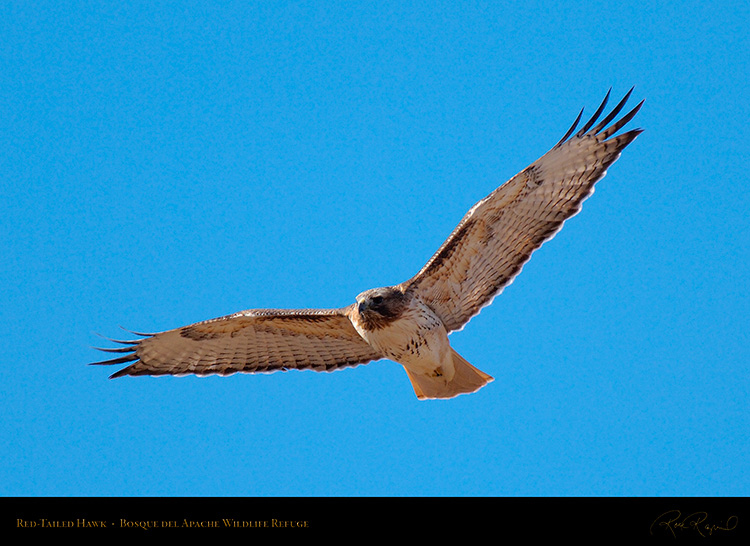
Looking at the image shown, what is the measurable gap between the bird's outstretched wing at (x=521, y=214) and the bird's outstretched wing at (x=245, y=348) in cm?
122

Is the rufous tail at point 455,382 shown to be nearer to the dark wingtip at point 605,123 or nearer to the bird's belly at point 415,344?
the bird's belly at point 415,344

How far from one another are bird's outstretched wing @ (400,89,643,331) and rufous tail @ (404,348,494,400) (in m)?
0.82

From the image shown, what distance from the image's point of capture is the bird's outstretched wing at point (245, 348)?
9.32 metres

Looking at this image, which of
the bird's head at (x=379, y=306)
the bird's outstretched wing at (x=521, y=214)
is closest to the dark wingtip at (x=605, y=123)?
the bird's outstretched wing at (x=521, y=214)

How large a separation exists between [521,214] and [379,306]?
5.91 ft

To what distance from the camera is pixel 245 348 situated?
959 cm

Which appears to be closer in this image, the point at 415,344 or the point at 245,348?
the point at 415,344
